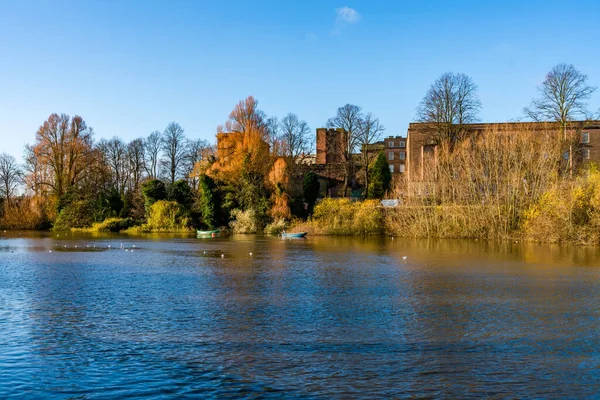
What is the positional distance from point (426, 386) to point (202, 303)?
853 cm

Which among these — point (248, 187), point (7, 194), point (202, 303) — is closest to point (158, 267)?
point (202, 303)

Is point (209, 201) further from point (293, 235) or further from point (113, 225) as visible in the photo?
point (293, 235)

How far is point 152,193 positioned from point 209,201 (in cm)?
803

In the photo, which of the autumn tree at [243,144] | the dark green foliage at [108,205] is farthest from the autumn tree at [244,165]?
the dark green foliage at [108,205]

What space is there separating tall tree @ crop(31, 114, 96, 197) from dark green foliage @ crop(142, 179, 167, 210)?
24.4 ft

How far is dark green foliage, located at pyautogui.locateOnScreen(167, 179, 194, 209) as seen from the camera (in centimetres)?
6366

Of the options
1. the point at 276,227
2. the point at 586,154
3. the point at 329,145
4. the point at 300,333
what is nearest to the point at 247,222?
the point at 276,227

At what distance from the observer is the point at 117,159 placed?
76625mm

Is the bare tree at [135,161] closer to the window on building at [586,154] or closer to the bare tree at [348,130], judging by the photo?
the bare tree at [348,130]

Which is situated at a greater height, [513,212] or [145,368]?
[513,212]

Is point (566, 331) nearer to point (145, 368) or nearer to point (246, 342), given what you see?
point (246, 342)

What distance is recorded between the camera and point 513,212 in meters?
43.8

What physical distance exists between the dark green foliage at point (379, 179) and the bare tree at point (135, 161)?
3286 centimetres

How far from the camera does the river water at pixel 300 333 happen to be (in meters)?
9.08
